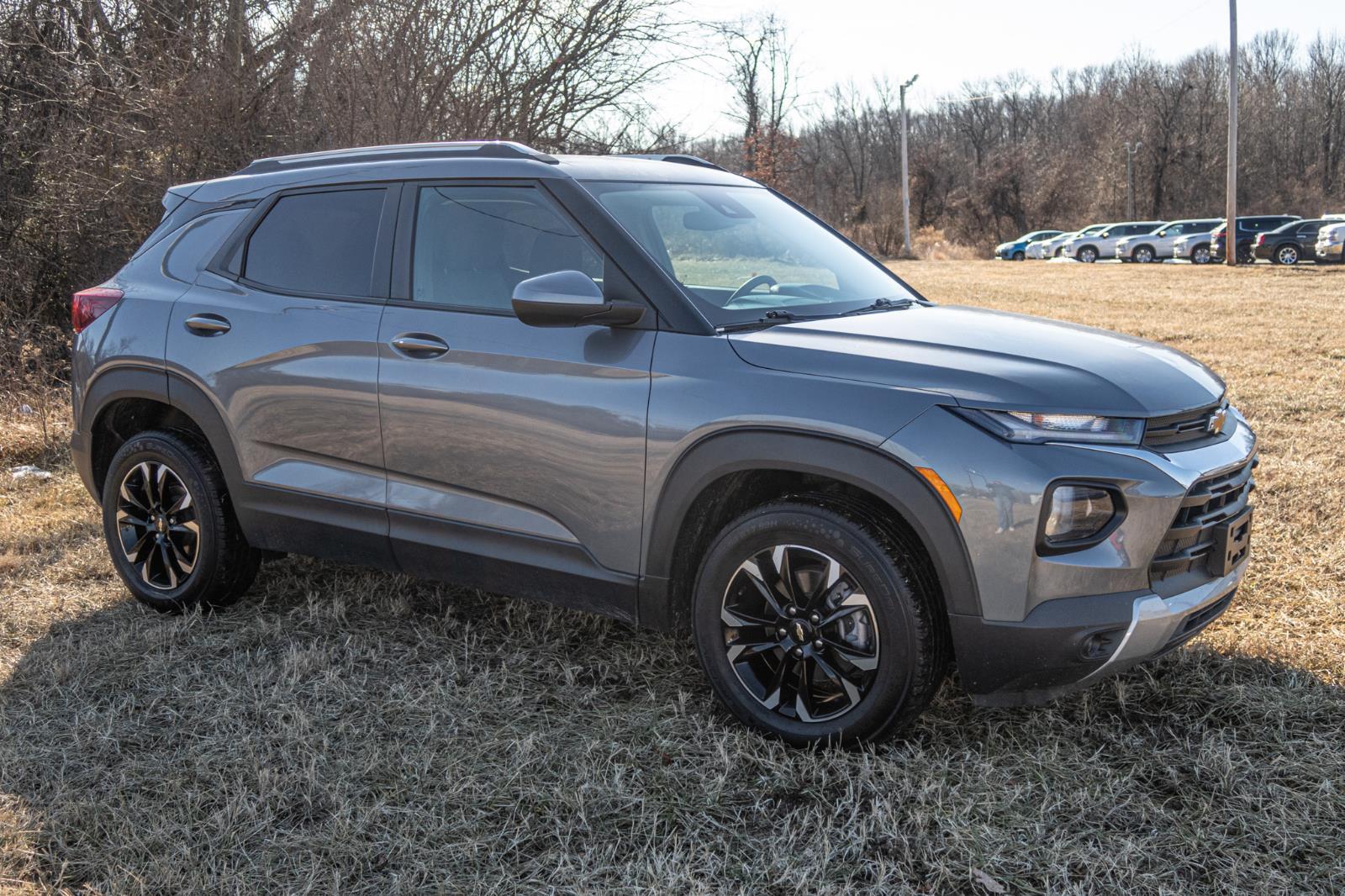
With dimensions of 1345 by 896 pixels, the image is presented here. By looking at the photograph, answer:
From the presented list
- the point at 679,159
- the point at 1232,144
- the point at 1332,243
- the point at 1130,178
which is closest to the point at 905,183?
the point at 1232,144

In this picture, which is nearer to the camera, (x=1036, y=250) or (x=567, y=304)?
(x=567, y=304)

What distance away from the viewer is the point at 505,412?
3.62 m

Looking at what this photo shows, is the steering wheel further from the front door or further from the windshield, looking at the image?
the front door

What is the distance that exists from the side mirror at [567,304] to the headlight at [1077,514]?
1.35m

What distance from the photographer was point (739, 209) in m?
4.25

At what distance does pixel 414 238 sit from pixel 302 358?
61 centimetres

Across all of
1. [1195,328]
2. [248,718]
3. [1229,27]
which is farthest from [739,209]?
[1229,27]

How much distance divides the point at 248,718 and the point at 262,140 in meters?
9.20

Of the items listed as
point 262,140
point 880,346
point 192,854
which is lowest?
point 192,854

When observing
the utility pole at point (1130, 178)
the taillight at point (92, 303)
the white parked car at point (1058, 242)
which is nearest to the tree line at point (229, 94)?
the taillight at point (92, 303)

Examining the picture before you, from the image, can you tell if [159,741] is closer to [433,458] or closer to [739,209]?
[433,458]

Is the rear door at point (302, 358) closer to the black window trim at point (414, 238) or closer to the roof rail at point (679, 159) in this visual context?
the black window trim at point (414, 238)

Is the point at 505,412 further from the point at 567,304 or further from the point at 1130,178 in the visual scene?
the point at 1130,178

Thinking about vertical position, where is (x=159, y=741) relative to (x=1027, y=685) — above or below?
below
